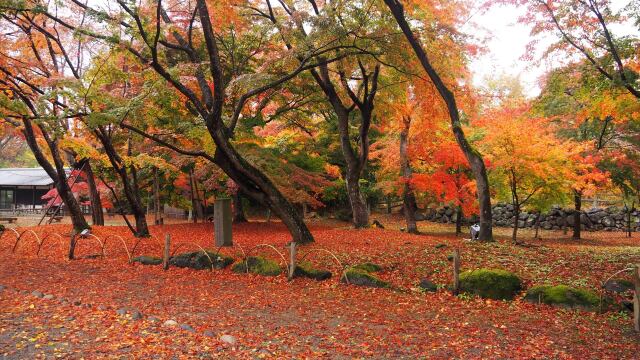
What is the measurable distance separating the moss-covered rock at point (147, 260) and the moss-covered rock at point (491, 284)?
8.17 metres

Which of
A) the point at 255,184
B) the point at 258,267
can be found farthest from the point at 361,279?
the point at 255,184

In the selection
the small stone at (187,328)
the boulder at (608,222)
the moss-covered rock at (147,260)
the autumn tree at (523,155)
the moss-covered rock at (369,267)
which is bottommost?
the small stone at (187,328)

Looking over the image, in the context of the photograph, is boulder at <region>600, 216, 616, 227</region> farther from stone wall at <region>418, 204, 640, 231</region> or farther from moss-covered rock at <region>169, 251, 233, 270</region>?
moss-covered rock at <region>169, 251, 233, 270</region>

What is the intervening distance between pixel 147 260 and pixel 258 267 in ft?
11.9

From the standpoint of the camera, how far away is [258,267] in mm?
11078

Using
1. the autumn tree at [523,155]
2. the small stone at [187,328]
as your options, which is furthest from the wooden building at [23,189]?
the small stone at [187,328]

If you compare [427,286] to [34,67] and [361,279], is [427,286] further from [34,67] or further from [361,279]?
[34,67]

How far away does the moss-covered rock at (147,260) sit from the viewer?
12.4m

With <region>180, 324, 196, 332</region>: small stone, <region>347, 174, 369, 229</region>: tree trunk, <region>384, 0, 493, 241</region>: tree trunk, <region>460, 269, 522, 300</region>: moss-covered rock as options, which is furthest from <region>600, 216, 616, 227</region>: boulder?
<region>180, 324, 196, 332</region>: small stone

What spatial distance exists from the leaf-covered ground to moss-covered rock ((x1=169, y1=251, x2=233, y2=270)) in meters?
0.46

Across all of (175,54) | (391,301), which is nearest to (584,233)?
(391,301)

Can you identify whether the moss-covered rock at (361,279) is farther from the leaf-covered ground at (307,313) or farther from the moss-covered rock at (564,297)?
the moss-covered rock at (564,297)

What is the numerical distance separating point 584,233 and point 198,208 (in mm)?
22935

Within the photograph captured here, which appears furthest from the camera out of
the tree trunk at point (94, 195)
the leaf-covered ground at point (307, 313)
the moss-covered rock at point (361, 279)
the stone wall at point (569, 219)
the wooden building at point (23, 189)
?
the wooden building at point (23, 189)
